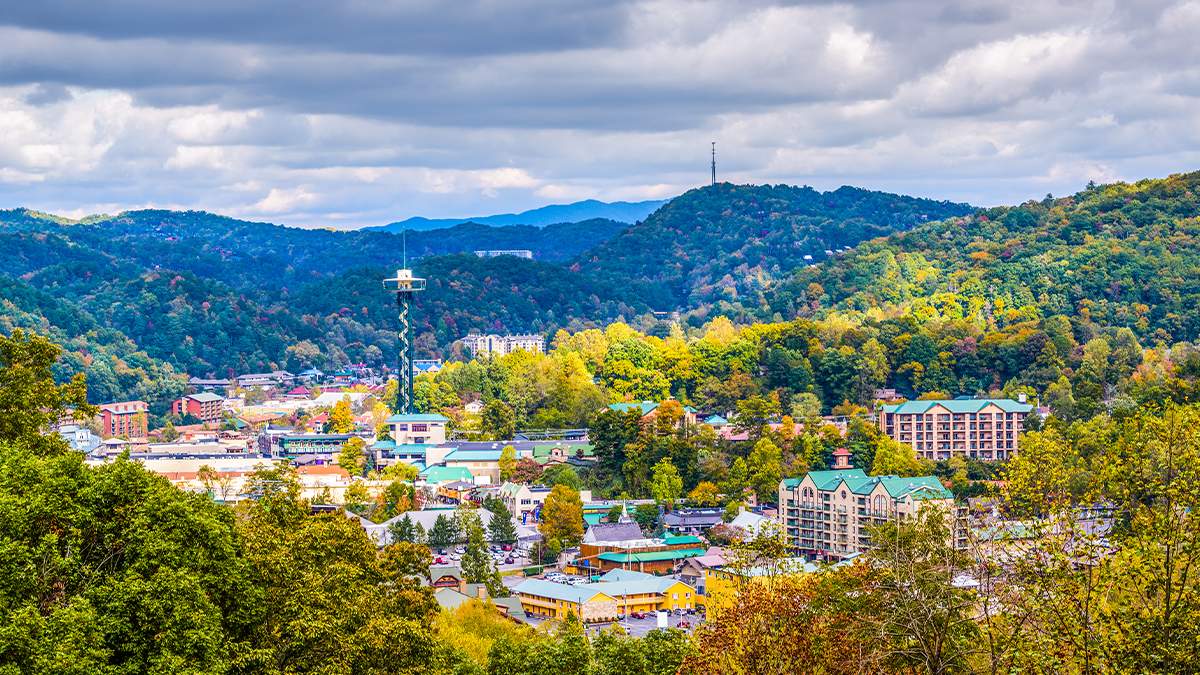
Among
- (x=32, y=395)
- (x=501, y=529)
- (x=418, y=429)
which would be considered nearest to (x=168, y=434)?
(x=418, y=429)

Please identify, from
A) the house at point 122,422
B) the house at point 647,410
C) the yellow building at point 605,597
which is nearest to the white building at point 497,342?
the house at point 122,422

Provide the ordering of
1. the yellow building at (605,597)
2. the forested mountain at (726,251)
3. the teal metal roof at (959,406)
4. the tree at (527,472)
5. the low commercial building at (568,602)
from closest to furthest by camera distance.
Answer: the low commercial building at (568,602) < the yellow building at (605,597) < the teal metal roof at (959,406) < the tree at (527,472) < the forested mountain at (726,251)

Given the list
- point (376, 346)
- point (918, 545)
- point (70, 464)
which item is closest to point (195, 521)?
point (70, 464)

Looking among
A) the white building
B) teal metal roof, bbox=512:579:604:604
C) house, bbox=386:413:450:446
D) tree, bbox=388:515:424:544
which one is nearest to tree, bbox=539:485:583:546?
tree, bbox=388:515:424:544

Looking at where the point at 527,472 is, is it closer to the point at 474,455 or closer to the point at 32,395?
the point at 474,455

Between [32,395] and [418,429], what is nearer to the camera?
[32,395]

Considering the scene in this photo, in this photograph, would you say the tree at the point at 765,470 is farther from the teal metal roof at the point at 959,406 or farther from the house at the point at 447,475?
the house at the point at 447,475
